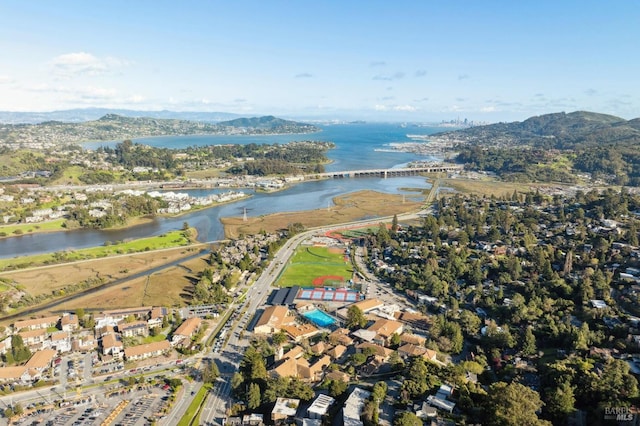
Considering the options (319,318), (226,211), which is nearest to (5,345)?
(319,318)

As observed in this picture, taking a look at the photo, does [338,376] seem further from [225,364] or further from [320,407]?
[225,364]

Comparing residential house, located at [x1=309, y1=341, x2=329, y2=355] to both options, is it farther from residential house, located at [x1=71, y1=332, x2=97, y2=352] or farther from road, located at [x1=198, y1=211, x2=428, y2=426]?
residential house, located at [x1=71, y1=332, x2=97, y2=352]

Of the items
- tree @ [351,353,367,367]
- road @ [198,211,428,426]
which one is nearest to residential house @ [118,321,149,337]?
road @ [198,211,428,426]

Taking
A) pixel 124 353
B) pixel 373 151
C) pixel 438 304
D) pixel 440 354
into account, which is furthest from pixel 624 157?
pixel 124 353

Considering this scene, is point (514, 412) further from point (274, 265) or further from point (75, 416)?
point (274, 265)

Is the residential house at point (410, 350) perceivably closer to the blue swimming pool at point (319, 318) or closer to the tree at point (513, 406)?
the blue swimming pool at point (319, 318)

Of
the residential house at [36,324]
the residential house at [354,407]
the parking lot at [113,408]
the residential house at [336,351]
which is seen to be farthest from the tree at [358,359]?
the residential house at [36,324]
